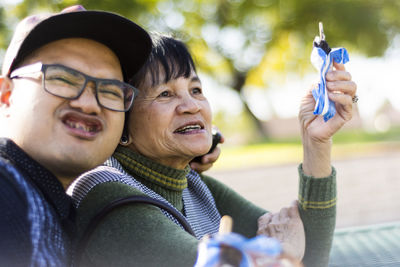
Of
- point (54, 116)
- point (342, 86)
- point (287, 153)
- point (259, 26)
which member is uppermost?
point (259, 26)

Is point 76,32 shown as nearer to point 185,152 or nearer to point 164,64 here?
point 164,64

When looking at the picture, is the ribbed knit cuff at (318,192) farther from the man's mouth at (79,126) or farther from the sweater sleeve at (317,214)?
the man's mouth at (79,126)

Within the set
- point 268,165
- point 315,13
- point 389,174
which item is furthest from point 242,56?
point 389,174

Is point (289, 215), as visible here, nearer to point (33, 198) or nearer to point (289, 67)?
point (33, 198)

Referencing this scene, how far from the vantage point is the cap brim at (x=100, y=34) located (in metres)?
1.33

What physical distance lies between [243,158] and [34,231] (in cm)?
1436

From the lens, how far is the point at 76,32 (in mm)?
1397

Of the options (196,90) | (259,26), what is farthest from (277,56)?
(196,90)

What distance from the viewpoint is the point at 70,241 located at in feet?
4.18

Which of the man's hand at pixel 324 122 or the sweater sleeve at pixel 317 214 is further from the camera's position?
the sweater sleeve at pixel 317 214

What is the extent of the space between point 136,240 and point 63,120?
437 mm

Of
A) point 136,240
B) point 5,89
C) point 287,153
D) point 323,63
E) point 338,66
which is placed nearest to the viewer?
point 136,240

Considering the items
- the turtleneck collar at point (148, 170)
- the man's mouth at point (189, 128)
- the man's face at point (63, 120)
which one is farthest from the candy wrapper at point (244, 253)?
the man's mouth at point (189, 128)

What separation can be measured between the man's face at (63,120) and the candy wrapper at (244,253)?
Answer: 23.8 inches
